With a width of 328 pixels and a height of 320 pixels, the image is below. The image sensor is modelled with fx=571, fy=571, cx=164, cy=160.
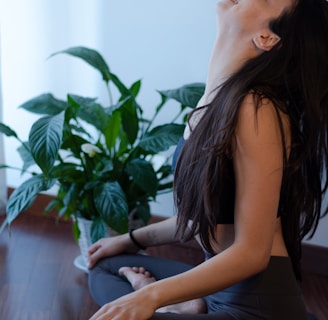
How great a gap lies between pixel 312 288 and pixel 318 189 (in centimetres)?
102

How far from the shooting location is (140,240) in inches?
59.0

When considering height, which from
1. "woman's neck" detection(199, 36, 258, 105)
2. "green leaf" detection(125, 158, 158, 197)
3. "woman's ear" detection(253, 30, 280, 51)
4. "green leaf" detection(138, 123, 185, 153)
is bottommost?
"green leaf" detection(125, 158, 158, 197)

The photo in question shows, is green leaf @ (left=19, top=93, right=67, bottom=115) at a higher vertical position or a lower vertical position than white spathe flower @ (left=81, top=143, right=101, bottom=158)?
higher

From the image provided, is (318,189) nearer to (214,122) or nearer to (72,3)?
(214,122)

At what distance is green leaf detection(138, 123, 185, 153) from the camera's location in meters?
1.90

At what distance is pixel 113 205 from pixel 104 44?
86 cm

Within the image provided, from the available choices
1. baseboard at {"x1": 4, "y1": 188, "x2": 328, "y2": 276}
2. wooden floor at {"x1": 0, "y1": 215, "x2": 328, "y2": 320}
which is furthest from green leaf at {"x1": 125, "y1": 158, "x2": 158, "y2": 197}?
baseboard at {"x1": 4, "y1": 188, "x2": 328, "y2": 276}

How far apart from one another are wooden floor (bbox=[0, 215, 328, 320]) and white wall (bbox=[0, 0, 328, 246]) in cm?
29

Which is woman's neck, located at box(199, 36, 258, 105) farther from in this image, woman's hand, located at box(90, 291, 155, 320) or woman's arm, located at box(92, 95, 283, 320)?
woman's hand, located at box(90, 291, 155, 320)

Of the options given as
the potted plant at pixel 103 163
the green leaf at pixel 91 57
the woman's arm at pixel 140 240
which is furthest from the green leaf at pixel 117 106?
the woman's arm at pixel 140 240

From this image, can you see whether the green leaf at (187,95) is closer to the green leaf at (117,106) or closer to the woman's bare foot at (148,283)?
the green leaf at (117,106)

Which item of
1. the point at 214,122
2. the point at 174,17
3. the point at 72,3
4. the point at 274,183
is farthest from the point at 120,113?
the point at 274,183

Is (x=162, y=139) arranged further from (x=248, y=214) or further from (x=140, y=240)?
(x=248, y=214)

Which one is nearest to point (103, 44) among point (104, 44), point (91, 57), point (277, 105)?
point (104, 44)
